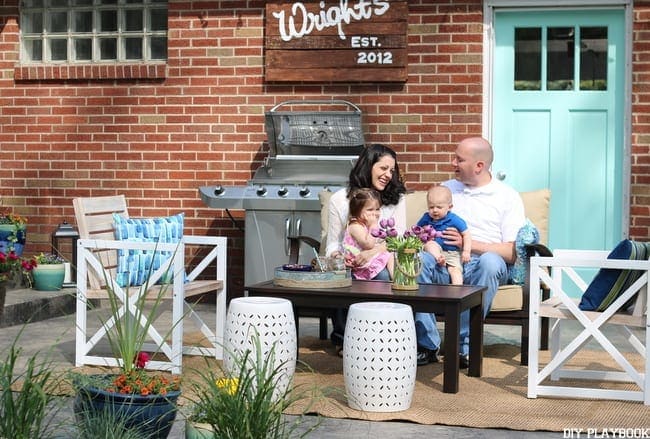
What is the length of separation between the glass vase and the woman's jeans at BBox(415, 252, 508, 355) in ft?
1.52

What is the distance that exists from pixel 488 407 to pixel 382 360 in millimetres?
519

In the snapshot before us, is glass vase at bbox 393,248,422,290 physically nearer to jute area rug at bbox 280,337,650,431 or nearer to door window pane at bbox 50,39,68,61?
jute area rug at bbox 280,337,650,431

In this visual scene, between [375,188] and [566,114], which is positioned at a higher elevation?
[566,114]

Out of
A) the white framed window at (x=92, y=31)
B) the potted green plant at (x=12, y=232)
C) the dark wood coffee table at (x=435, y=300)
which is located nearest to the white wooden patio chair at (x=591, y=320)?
the dark wood coffee table at (x=435, y=300)

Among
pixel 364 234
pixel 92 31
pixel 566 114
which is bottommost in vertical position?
pixel 364 234

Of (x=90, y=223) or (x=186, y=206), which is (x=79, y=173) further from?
(x=90, y=223)

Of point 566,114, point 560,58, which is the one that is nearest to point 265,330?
point 566,114

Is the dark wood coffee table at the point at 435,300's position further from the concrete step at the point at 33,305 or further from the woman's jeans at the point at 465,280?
the concrete step at the point at 33,305

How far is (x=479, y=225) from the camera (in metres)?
5.94

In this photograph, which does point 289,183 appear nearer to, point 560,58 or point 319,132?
point 319,132

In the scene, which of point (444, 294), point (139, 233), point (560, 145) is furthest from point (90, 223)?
point (560, 145)

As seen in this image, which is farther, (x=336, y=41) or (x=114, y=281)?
(x=336, y=41)

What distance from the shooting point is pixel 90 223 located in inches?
225

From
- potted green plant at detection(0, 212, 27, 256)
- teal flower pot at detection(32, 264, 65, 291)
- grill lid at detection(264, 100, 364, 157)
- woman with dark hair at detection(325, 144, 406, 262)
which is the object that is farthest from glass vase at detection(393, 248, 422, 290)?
potted green plant at detection(0, 212, 27, 256)
